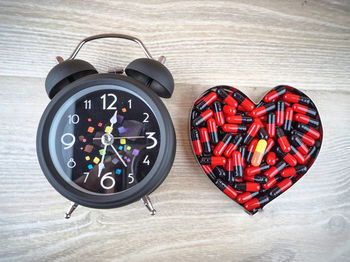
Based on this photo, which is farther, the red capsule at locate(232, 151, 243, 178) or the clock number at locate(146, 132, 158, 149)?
the red capsule at locate(232, 151, 243, 178)

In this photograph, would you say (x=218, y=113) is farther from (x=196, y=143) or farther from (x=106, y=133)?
(x=106, y=133)

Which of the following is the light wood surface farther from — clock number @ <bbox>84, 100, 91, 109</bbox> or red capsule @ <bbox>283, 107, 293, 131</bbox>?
clock number @ <bbox>84, 100, 91, 109</bbox>

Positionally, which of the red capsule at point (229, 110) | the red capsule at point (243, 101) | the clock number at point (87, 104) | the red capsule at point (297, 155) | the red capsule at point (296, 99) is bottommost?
the red capsule at point (297, 155)

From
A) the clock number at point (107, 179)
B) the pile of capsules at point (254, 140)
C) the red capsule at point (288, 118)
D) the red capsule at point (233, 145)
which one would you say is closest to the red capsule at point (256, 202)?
the pile of capsules at point (254, 140)

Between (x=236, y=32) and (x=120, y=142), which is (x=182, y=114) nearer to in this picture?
(x=120, y=142)

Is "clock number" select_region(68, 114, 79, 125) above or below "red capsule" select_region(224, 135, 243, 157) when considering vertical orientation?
above

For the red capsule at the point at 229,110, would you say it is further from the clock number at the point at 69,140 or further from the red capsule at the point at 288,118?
the clock number at the point at 69,140

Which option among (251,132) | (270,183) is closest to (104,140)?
(251,132)

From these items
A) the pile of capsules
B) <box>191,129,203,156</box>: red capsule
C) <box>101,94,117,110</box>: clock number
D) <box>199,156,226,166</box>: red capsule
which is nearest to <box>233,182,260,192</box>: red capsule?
the pile of capsules
